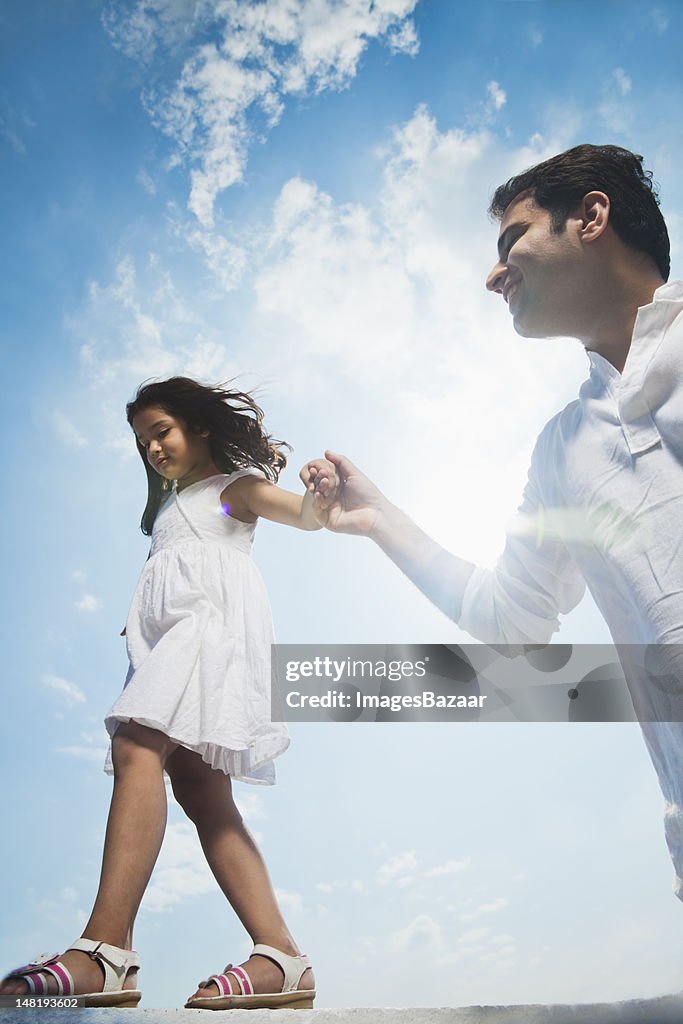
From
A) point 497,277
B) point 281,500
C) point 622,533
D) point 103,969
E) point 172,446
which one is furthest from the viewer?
point 172,446

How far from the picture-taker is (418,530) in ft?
4.91

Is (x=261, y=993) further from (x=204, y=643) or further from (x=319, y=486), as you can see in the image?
(x=319, y=486)

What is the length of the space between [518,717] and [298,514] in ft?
1.85

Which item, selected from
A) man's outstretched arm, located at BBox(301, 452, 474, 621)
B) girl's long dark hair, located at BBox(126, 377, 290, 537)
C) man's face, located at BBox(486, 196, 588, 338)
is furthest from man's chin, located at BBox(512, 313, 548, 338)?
girl's long dark hair, located at BBox(126, 377, 290, 537)

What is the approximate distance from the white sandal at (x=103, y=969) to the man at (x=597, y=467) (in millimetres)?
732

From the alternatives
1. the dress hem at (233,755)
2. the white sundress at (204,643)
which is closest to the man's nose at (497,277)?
the white sundress at (204,643)

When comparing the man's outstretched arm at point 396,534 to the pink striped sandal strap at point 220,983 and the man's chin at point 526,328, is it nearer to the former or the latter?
the man's chin at point 526,328

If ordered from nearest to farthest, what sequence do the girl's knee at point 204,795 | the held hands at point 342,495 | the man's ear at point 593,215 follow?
the girl's knee at point 204,795, the man's ear at point 593,215, the held hands at point 342,495

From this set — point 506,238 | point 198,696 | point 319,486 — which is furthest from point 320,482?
point 506,238

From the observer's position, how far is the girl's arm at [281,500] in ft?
5.12

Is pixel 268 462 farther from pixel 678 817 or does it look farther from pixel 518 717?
pixel 678 817

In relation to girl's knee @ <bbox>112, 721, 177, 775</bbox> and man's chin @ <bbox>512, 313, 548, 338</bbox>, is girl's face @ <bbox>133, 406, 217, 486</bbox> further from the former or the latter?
man's chin @ <bbox>512, 313, 548, 338</bbox>

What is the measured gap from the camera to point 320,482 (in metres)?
1.55

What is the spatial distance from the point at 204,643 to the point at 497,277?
86cm
